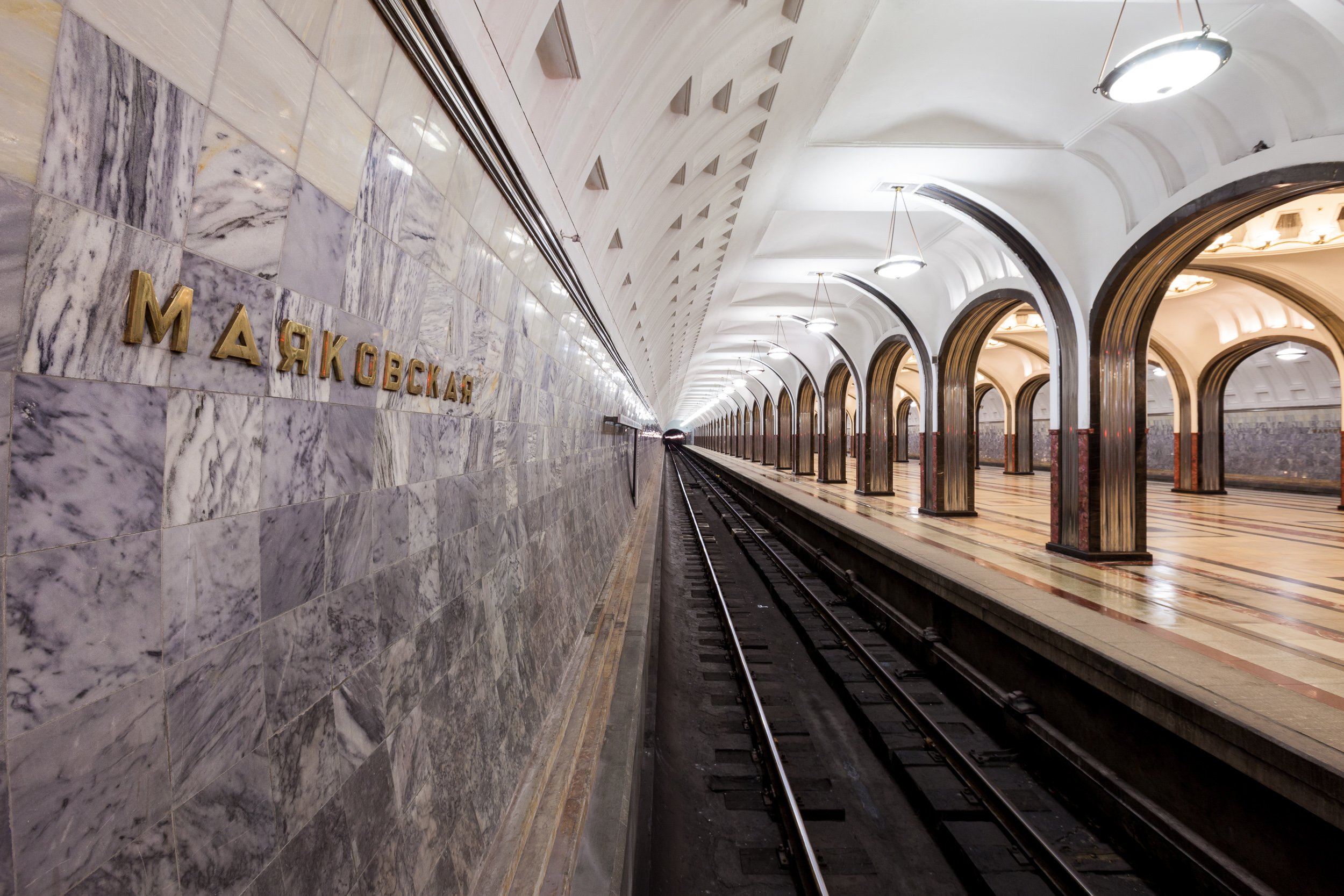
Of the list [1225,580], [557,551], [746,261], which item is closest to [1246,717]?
[557,551]

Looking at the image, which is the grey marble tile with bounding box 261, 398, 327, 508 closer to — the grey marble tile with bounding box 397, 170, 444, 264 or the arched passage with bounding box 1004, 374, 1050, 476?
the grey marble tile with bounding box 397, 170, 444, 264

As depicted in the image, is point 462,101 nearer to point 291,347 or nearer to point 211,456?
point 291,347

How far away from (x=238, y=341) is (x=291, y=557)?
1.63ft

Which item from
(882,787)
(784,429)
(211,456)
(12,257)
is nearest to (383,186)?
(211,456)

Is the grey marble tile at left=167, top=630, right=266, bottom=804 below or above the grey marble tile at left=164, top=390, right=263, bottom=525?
below

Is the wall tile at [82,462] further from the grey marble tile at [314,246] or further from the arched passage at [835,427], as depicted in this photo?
the arched passage at [835,427]

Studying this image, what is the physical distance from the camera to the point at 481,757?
245 cm

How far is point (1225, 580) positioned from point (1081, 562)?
1453mm

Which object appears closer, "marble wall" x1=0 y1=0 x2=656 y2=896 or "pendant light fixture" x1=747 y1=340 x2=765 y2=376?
"marble wall" x1=0 y1=0 x2=656 y2=896

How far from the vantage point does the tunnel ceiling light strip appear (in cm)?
173

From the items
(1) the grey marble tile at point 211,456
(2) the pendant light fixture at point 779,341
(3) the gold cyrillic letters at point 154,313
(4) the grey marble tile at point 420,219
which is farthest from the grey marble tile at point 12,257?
(2) the pendant light fixture at point 779,341

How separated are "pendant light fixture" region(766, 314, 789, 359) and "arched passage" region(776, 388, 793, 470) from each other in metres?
7.47

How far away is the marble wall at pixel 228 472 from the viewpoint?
878mm

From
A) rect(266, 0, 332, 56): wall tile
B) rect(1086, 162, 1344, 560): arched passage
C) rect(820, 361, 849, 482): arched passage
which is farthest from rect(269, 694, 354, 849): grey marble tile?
rect(820, 361, 849, 482): arched passage
